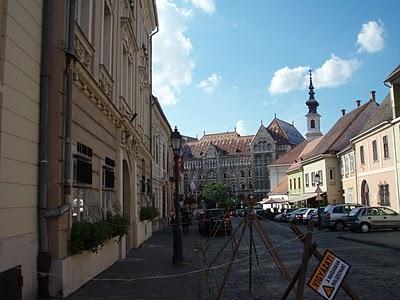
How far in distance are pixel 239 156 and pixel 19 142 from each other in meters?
135

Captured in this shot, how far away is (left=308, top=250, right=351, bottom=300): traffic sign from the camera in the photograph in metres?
5.50

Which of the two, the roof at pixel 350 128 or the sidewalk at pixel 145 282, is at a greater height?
the roof at pixel 350 128

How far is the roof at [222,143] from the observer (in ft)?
476

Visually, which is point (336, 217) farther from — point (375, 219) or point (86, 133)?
point (86, 133)

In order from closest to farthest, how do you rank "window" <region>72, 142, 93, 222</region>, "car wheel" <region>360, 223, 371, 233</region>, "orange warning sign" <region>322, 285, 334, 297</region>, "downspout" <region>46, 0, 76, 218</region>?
"orange warning sign" <region>322, 285, 334, 297</region>
"downspout" <region>46, 0, 76, 218</region>
"window" <region>72, 142, 93, 222</region>
"car wheel" <region>360, 223, 371, 233</region>

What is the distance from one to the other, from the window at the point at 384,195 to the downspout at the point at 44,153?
32.9 metres

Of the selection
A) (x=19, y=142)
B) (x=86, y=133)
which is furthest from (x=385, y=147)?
(x=19, y=142)

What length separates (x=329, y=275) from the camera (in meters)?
5.52

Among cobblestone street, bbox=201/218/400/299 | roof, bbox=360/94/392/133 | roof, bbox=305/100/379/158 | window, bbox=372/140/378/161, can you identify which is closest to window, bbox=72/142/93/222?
cobblestone street, bbox=201/218/400/299

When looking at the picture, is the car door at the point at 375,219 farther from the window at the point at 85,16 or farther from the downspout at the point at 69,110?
the downspout at the point at 69,110

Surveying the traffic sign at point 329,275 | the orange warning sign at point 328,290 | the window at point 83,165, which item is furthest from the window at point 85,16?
the orange warning sign at point 328,290

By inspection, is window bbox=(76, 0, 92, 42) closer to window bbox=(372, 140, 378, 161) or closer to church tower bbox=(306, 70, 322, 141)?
window bbox=(372, 140, 378, 161)

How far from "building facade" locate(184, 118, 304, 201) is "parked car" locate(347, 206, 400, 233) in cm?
9883

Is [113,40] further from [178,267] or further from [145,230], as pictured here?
[145,230]
